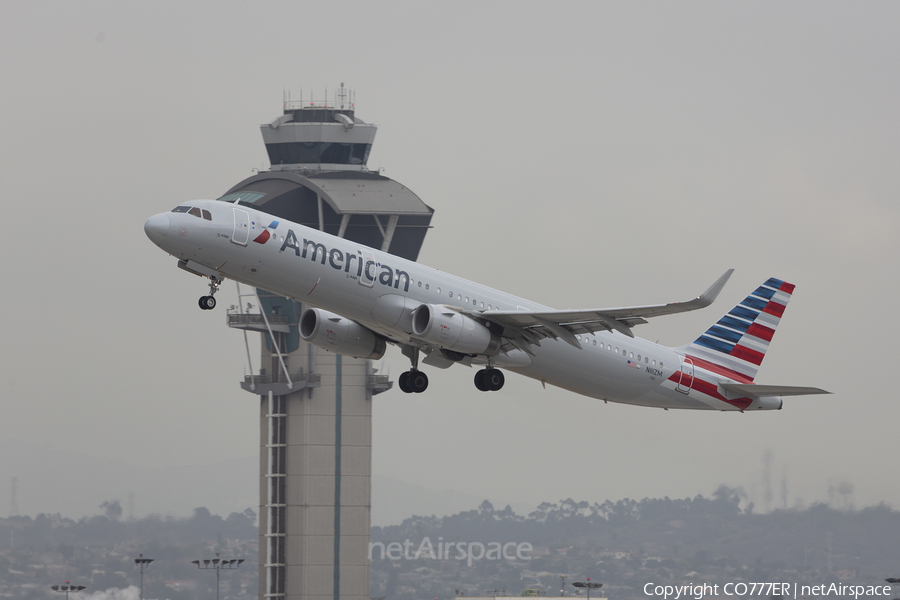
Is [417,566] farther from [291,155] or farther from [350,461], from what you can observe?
[291,155]

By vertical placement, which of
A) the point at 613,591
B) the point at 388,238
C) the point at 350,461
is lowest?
the point at 613,591

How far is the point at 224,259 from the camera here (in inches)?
1959

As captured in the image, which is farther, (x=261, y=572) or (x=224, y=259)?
(x=261, y=572)

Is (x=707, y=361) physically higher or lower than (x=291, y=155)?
lower

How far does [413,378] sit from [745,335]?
50.1ft

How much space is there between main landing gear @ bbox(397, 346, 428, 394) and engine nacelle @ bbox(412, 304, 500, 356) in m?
5.13

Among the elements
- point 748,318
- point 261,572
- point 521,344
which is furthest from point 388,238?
point 521,344

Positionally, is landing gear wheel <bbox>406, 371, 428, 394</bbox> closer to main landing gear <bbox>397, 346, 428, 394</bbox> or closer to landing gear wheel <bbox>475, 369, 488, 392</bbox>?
main landing gear <bbox>397, 346, 428, 394</bbox>

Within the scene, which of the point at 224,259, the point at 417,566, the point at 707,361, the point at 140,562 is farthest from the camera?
the point at 417,566

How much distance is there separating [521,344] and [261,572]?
59784mm

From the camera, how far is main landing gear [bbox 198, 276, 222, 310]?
167ft

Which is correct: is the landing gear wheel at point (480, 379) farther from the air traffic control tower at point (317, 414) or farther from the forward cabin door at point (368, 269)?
the air traffic control tower at point (317, 414)
